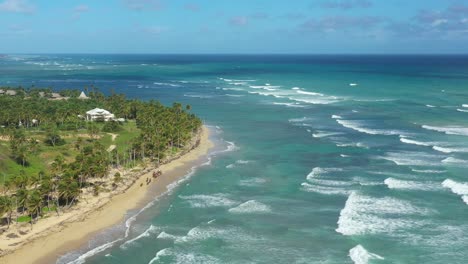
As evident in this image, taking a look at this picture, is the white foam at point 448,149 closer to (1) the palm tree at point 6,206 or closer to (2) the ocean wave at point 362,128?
(2) the ocean wave at point 362,128

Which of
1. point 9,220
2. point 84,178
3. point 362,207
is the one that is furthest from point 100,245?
point 362,207

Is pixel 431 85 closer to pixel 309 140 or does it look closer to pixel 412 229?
pixel 309 140

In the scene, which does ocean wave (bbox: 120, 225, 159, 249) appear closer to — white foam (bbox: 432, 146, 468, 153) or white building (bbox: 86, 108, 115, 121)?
white building (bbox: 86, 108, 115, 121)

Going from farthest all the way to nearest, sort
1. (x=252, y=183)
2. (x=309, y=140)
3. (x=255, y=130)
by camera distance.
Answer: (x=255, y=130), (x=309, y=140), (x=252, y=183)

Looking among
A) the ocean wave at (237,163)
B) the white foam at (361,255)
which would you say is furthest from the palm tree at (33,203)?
the white foam at (361,255)

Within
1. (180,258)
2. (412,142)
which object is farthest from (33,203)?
(412,142)

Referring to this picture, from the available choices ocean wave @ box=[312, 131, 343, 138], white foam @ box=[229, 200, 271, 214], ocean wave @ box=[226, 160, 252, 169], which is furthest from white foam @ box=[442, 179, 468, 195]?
ocean wave @ box=[312, 131, 343, 138]
